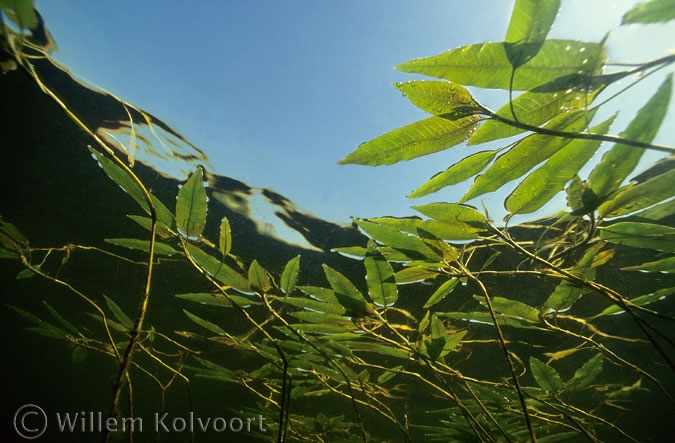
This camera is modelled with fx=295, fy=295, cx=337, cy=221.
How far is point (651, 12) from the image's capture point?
2.15 ft

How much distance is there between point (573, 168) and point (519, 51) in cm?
39

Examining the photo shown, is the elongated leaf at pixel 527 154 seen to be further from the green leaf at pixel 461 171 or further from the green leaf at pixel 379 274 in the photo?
the green leaf at pixel 379 274

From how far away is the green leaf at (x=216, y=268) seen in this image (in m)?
1.26

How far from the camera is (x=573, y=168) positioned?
83 cm

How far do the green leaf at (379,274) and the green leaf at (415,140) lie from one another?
501 millimetres

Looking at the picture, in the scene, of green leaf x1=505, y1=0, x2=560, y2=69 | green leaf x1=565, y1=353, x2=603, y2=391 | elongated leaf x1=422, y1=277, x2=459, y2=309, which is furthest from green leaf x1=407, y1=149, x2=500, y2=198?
green leaf x1=565, y1=353, x2=603, y2=391

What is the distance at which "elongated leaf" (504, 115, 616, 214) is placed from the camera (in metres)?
0.81

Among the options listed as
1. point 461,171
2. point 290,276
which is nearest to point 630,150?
point 461,171

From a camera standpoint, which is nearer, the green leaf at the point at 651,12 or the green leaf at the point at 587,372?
the green leaf at the point at 651,12

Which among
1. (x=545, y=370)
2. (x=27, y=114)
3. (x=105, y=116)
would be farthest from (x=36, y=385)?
(x=545, y=370)

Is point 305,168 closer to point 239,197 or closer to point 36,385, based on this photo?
point 239,197

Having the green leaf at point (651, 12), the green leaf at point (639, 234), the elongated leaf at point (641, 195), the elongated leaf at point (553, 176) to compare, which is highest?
the green leaf at point (651, 12)

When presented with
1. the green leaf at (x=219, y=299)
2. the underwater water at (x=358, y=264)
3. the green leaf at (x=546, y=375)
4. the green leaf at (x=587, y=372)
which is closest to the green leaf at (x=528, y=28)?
the underwater water at (x=358, y=264)

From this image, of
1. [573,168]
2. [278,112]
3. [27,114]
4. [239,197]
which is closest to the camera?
[573,168]
